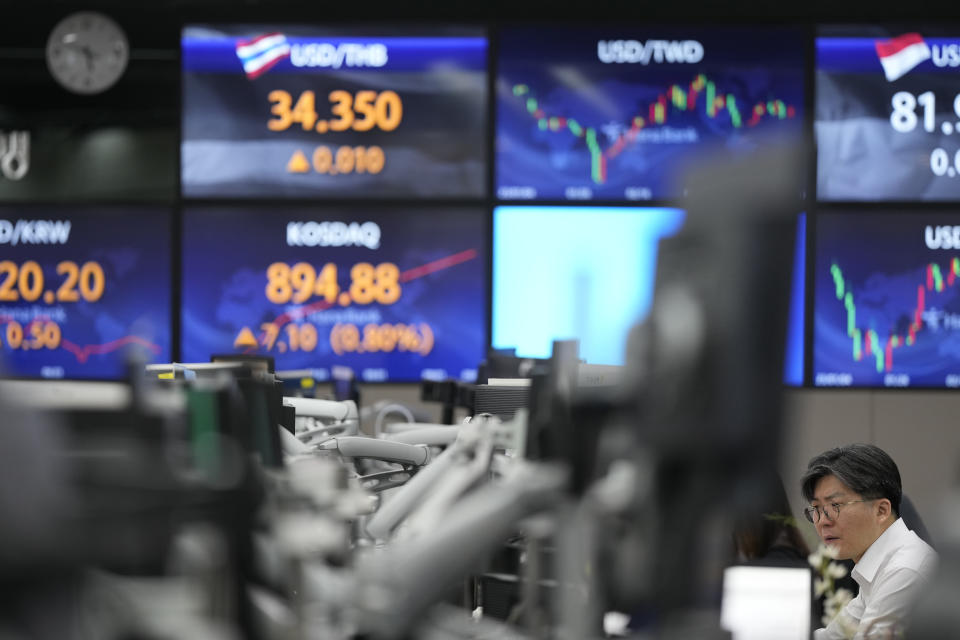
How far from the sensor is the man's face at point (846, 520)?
2182 mm

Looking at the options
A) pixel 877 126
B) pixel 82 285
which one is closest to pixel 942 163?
pixel 877 126

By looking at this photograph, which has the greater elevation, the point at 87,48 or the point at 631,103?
the point at 87,48

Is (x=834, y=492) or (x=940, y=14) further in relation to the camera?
(x=940, y=14)

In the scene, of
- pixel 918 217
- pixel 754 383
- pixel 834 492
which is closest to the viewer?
pixel 754 383

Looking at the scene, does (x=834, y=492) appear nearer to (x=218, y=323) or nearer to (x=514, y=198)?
(x=514, y=198)

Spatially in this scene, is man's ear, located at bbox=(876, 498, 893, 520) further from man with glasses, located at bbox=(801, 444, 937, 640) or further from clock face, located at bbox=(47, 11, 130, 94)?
clock face, located at bbox=(47, 11, 130, 94)

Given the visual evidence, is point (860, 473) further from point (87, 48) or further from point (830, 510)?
point (87, 48)

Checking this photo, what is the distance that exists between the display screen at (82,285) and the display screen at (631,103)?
1705mm

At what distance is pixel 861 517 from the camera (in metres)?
2.18

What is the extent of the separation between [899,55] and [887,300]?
3.74 ft

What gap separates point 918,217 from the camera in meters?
5.02

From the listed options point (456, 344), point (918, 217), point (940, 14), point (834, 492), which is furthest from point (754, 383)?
point (940, 14)

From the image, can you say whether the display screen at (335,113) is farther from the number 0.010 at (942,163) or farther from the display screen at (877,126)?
the number 0.010 at (942,163)

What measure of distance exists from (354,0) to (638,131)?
1.47 meters
